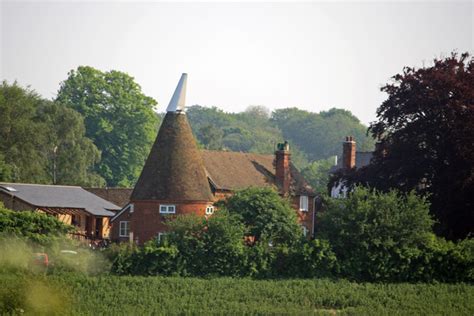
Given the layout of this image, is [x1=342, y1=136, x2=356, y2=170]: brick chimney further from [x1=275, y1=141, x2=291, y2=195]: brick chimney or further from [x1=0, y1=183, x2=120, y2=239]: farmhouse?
[x1=0, y1=183, x2=120, y2=239]: farmhouse

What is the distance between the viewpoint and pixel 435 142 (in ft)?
187

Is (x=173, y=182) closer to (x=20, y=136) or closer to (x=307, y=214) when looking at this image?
(x=307, y=214)

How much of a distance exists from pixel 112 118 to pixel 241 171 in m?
35.9

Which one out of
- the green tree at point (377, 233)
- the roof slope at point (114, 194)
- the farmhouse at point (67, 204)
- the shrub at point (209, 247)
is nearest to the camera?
the shrub at point (209, 247)

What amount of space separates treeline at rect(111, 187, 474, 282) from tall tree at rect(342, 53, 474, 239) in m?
3.21

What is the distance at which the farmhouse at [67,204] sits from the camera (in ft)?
230

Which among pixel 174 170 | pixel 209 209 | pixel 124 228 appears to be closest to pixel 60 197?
pixel 124 228

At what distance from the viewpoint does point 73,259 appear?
4766 centimetres

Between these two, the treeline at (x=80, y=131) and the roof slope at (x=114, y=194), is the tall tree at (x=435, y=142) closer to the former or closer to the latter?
the roof slope at (x=114, y=194)

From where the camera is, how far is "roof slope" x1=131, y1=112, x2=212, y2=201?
61.5 meters

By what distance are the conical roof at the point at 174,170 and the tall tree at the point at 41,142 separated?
21480mm

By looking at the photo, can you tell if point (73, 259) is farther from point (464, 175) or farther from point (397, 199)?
point (464, 175)

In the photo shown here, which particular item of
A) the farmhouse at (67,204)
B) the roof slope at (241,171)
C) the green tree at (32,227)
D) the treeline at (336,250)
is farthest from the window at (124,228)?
the green tree at (32,227)

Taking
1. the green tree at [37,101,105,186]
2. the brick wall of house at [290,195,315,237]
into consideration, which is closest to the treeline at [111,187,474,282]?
the brick wall of house at [290,195,315,237]
